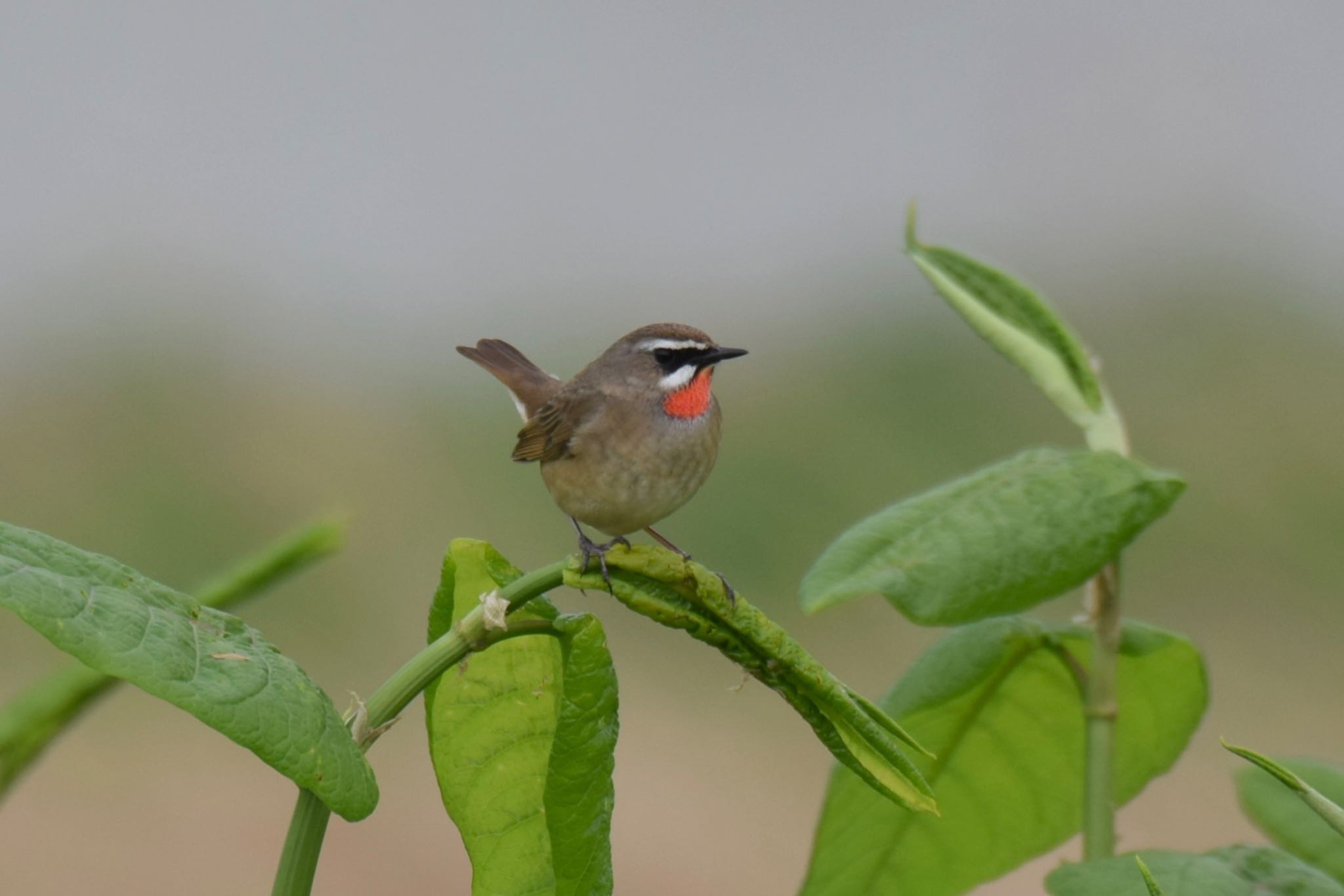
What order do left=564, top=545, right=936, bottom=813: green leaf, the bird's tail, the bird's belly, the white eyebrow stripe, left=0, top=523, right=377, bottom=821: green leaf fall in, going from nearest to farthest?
1. left=0, top=523, right=377, bottom=821: green leaf
2. left=564, top=545, right=936, bottom=813: green leaf
3. the bird's belly
4. the white eyebrow stripe
5. the bird's tail

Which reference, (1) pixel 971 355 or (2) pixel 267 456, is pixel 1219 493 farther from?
(2) pixel 267 456

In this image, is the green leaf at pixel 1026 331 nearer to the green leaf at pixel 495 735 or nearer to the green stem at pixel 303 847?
the green leaf at pixel 495 735

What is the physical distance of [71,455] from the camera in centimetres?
1338

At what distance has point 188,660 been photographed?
1358 millimetres

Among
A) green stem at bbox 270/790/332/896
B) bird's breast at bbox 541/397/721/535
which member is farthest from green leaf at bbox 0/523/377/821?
bird's breast at bbox 541/397/721/535

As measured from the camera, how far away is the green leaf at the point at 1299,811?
2096mm

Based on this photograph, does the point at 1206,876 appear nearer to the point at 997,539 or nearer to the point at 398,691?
the point at 997,539

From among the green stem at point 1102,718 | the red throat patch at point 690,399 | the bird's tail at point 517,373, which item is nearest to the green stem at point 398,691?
the green stem at point 1102,718

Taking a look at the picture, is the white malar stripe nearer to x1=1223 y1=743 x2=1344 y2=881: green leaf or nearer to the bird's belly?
the bird's belly

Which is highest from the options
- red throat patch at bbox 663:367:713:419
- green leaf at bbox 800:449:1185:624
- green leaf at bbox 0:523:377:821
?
green leaf at bbox 800:449:1185:624

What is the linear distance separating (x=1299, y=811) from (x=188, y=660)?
158 cm

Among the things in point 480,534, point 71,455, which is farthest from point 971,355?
point 71,455

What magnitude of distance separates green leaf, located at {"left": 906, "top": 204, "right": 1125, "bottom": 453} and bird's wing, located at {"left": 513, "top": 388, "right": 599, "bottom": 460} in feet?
5.26

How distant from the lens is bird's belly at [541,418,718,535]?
3455mm
